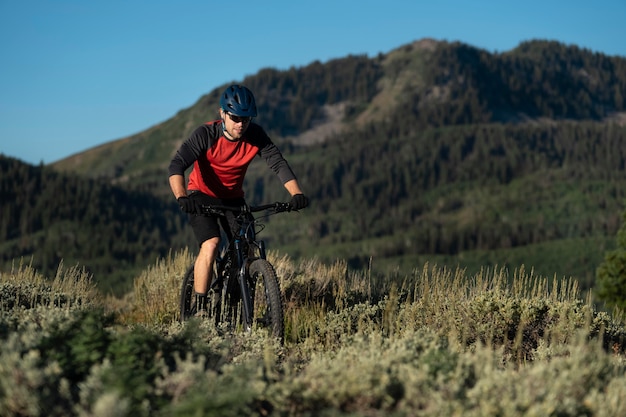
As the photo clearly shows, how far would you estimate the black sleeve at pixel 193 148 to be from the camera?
6.63 m

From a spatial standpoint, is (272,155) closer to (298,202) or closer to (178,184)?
(298,202)

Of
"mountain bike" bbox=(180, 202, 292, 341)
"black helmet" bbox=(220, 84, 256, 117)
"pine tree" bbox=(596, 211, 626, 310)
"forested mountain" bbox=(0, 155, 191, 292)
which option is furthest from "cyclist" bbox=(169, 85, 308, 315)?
"forested mountain" bbox=(0, 155, 191, 292)

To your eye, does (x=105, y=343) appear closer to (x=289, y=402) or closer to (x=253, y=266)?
(x=289, y=402)

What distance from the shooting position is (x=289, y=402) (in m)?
4.19

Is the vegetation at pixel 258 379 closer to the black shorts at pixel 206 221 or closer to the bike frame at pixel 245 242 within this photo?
the bike frame at pixel 245 242

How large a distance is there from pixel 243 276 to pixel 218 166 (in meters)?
1.08

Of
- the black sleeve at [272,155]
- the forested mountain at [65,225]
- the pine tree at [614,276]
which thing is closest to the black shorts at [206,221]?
the black sleeve at [272,155]

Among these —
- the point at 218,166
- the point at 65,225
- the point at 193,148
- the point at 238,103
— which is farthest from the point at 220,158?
the point at 65,225

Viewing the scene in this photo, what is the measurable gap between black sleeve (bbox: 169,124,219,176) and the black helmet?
0.30 metres

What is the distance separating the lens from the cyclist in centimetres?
661

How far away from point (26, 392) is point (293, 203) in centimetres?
329

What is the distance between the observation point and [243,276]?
6.69 metres

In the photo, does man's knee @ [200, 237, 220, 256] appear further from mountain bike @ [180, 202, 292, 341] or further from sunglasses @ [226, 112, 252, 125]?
sunglasses @ [226, 112, 252, 125]

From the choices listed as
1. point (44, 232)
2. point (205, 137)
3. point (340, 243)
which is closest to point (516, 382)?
point (205, 137)
